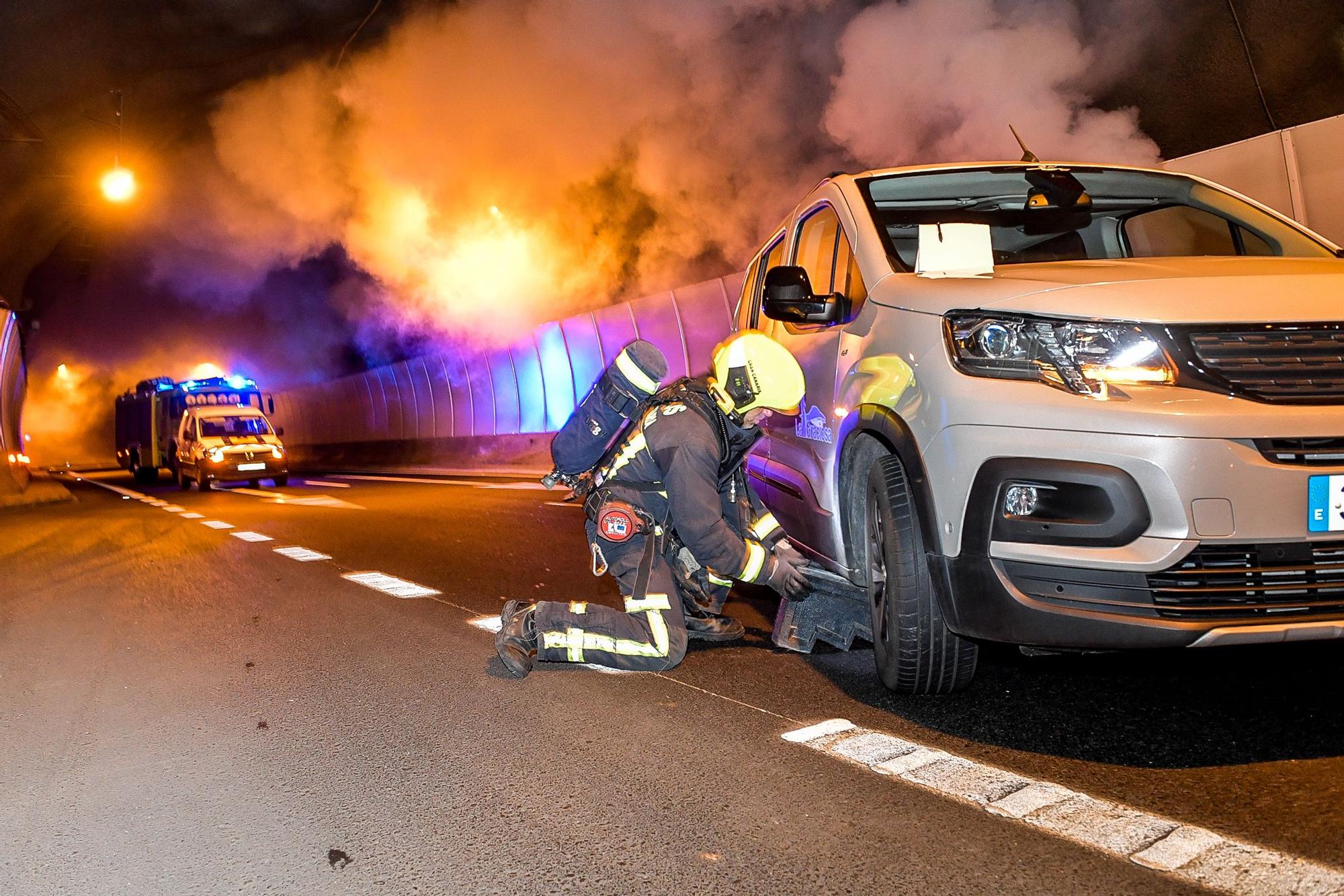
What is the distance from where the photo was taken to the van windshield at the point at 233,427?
22.4 metres

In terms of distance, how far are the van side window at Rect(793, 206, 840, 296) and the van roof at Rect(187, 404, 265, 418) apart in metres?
19.9

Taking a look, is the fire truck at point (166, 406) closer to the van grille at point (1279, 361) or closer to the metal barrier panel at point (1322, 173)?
the metal barrier panel at point (1322, 173)

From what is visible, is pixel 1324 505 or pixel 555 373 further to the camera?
pixel 555 373

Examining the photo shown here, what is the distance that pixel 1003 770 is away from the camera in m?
3.22

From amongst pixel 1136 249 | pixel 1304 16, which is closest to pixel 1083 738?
pixel 1136 249

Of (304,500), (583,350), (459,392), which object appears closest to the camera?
(304,500)

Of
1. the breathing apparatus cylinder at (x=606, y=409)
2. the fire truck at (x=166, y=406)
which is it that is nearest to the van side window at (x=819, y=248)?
the breathing apparatus cylinder at (x=606, y=409)

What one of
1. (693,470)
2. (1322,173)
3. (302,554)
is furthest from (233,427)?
(693,470)

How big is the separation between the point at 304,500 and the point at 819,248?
514 inches

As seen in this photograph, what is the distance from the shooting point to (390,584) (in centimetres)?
730

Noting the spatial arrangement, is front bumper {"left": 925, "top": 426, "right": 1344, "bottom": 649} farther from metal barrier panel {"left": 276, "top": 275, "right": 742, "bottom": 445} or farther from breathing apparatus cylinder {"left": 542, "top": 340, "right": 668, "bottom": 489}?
metal barrier panel {"left": 276, "top": 275, "right": 742, "bottom": 445}

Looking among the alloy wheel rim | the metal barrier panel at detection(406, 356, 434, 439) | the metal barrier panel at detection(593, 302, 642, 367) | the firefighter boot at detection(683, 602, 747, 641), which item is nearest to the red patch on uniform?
the firefighter boot at detection(683, 602, 747, 641)

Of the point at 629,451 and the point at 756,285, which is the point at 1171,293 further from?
the point at 756,285

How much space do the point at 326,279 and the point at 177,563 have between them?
34.3 m
